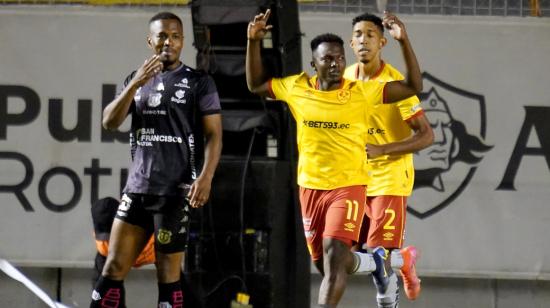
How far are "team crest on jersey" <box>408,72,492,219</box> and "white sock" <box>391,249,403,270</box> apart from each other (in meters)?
1.35

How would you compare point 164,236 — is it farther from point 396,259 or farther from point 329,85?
point 396,259

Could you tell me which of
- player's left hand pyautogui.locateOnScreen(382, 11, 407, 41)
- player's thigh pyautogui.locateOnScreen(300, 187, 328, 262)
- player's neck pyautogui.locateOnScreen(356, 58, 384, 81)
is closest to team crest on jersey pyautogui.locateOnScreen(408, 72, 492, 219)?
player's neck pyautogui.locateOnScreen(356, 58, 384, 81)

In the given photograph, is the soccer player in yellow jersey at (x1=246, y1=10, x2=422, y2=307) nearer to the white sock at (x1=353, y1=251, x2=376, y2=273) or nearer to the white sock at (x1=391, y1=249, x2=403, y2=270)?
the white sock at (x1=353, y1=251, x2=376, y2=273)

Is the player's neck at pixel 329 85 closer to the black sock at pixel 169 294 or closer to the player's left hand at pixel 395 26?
the player's left hand at pixel 395 26

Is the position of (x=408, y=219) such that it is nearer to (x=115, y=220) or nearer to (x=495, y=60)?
(x=495, y=60)

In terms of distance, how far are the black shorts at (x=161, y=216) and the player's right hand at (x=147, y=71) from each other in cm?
68

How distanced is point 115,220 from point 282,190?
1227 mm

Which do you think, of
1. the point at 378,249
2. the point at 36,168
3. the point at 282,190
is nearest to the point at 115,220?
the point at 282,190

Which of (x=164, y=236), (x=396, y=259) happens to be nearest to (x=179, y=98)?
(x=164, y=236)

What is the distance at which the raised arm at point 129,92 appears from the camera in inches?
294

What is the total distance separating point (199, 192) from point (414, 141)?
1.69 metres

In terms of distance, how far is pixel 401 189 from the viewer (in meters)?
8.78

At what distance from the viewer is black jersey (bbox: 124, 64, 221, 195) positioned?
25.1 feet

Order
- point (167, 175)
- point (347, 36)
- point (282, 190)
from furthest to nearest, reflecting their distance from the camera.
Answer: point (347, 36) < point (282, 190) < point (167, 175)
